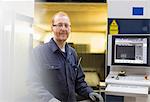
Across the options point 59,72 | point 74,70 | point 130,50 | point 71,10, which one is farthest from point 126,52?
point 71,10

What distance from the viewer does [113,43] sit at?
78.7 inches

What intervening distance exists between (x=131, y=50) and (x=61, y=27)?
0.64 meters

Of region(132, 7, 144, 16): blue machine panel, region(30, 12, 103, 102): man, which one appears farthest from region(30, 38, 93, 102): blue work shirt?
region(132, 7, 144, 16): blue machine panel

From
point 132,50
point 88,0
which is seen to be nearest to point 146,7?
point 132,50

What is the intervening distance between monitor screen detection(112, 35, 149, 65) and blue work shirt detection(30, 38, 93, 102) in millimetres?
404

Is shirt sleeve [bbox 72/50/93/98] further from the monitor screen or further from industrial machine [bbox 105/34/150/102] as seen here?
the monitor screen

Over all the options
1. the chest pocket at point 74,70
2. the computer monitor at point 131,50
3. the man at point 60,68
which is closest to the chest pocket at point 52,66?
the man at point 60,68

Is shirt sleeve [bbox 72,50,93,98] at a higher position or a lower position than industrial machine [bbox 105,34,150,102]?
lower

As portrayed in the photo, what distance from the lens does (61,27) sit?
1.64 m

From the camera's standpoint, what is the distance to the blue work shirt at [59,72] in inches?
64.2

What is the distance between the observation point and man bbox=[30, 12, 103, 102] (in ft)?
5.33

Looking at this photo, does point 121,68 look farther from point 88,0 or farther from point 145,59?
point 88,0

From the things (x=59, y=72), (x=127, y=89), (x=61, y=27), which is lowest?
(x=127, y=89)

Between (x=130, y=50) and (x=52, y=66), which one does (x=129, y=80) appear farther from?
(x=52, y=66)
